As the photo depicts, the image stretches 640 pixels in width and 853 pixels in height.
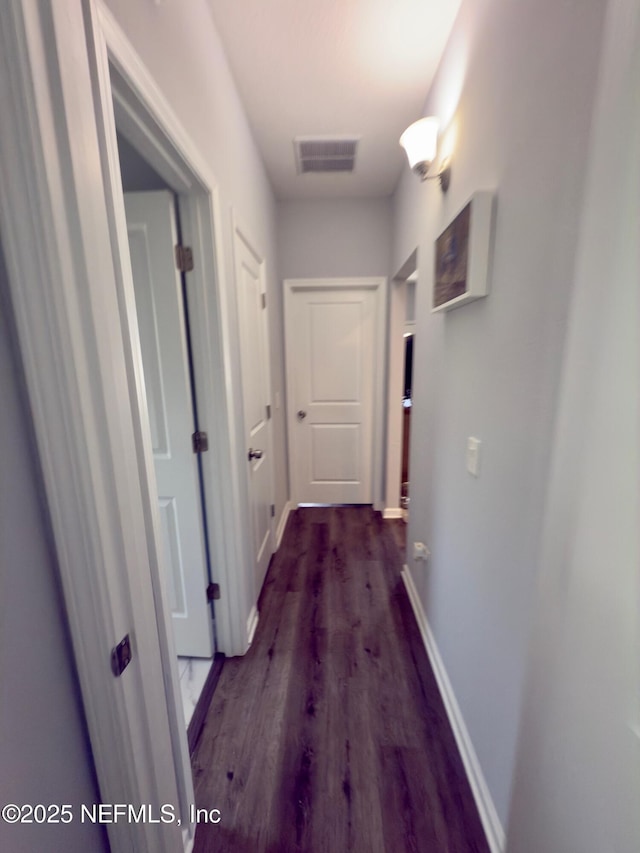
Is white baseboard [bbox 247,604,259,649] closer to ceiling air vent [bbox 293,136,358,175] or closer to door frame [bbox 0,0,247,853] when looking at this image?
door frame [bbox 0,0,247,853]

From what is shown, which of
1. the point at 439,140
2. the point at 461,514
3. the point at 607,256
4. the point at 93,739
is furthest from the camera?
the point at 439,140

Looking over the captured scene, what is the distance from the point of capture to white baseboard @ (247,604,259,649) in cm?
177

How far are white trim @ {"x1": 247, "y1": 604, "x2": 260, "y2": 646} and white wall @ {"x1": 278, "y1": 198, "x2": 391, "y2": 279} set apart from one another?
2.53 metres

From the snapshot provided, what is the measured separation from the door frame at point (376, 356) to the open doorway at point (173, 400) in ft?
5.53

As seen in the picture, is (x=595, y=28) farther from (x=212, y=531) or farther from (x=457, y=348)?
(x=212, y=531)

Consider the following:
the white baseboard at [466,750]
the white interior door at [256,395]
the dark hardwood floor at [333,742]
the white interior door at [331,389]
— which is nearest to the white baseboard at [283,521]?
the white interior door at [331,389]

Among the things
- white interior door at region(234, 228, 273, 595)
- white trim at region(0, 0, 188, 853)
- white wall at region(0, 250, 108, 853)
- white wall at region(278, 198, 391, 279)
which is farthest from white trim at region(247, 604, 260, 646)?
white wall at region(278, 198, 391, 279)

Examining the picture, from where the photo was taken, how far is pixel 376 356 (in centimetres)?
305

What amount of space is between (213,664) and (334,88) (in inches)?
111

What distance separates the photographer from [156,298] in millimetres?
1325

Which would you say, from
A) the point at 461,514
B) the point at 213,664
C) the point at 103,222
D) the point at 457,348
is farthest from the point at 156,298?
Answer: the point at 213,664

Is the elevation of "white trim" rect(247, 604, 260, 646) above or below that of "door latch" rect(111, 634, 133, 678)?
below

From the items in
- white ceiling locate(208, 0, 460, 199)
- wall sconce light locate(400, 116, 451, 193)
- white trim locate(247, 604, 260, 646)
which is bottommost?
white trim locate(247, 604, 260, 646)

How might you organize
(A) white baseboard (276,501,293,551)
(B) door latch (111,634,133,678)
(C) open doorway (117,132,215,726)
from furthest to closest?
(A) white baseboard (276,501,293,551) < (C) open doorway (117,132,215,726) < (B) door latch (111,634,133,678)
